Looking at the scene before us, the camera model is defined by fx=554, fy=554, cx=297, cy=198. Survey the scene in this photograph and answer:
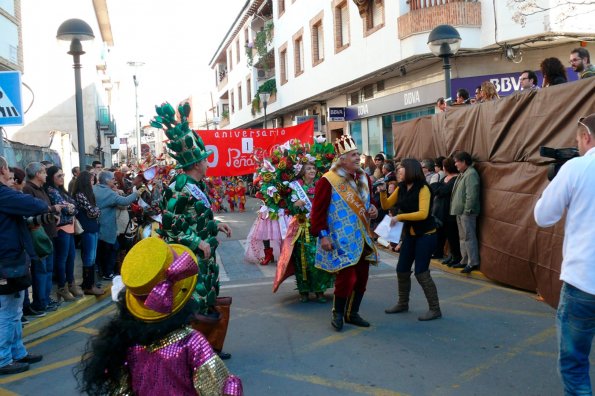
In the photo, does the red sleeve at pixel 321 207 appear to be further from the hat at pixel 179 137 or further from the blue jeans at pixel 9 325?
the blue jeans at pixel 9 325

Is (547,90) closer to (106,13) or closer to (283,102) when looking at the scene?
(283,102)

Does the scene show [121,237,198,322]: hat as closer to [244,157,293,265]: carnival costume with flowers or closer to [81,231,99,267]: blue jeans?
[81,231,99,267]: blue jeans

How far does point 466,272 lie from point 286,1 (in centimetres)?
2021

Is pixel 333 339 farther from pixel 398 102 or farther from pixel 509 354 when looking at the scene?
pixel 398 102

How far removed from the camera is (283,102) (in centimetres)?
2750

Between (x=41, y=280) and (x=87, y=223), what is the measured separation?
1.26 metres

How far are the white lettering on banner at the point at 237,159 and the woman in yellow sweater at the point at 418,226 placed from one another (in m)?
8.80

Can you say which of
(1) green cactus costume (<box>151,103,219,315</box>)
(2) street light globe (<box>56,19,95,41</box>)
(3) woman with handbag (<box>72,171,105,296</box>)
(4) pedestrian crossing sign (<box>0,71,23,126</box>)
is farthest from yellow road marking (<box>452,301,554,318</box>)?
(2) street light globe (<box>56,19,95,41</box>)

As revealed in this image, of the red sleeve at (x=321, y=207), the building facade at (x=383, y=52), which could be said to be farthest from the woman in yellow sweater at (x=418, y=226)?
the building facade at (x=383, y=52)

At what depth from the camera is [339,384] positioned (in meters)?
4.35

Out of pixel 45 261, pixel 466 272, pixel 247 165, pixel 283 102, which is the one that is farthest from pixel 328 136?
pixel 45 261

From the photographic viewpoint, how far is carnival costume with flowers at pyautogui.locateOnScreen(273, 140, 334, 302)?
6891 millimetres

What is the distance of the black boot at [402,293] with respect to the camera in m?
6.14

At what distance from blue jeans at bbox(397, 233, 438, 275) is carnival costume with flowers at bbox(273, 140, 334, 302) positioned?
1.14 m
